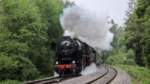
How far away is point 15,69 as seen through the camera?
32.6 metres

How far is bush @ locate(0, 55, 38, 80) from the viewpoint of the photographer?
101 feet

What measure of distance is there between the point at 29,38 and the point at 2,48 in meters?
4.33

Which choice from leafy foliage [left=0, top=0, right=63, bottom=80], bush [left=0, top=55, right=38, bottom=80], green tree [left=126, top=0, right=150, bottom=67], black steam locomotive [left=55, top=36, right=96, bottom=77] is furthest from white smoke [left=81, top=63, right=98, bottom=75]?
bush [left=0, top=55, right=38, bottom=80]

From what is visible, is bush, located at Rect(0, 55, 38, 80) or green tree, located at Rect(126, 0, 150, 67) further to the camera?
green tree, located at Rect(126, 0, 150, 67)

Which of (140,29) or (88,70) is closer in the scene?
(88,70)

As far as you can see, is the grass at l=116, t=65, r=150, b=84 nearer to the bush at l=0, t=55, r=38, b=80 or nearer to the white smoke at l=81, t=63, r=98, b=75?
the white smoke at l=81, t=63, r=98, b=75

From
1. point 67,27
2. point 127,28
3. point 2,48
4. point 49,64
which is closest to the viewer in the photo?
point 2,48

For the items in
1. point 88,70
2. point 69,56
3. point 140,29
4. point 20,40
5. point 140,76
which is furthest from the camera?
point 140,29

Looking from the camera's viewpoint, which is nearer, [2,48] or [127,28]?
[2,48]

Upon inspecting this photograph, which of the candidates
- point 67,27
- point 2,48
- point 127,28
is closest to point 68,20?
point 67,27

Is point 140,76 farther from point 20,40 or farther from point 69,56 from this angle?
point 20,40

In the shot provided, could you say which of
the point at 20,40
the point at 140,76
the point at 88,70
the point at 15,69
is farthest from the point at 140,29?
the point at 15,69

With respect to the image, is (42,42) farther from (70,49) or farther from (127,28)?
(127,28)

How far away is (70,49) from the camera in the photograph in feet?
120
